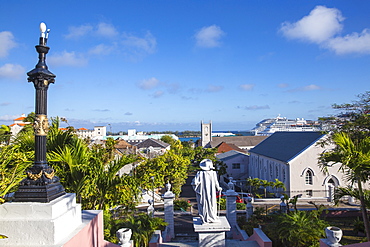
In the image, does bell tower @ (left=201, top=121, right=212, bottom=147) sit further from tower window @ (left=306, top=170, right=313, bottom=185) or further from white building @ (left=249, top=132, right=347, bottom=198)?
tower window @ (left=306, top=170, right=313, bottom=185)

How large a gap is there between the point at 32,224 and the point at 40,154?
4.21ft

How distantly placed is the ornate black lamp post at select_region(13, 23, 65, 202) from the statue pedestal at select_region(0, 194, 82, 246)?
0.58ft

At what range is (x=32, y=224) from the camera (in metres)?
4.64

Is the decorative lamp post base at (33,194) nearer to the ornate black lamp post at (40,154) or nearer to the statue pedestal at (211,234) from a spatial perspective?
the ornate black lamp post at (40,154)

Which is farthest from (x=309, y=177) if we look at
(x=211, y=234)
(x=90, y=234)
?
(x=90, y=234)

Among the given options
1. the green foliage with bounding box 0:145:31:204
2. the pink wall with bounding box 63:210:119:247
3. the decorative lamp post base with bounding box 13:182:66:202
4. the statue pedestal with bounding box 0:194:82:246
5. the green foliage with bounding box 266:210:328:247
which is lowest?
the green foliage with bounding box 266:210:328:247

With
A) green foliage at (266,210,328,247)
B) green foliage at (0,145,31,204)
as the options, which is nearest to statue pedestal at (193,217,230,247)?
green foliage at (266,210,328,247)

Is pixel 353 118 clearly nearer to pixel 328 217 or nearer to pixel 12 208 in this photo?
pixel 328 217

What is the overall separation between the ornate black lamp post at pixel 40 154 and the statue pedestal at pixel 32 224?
7.0 inches

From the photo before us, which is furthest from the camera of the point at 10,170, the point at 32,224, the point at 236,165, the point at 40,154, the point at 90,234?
the point at 236,165

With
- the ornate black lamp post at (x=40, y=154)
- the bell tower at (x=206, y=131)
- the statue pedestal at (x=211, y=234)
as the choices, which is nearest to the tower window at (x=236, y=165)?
the statue pedestal at (x=211, y=234)

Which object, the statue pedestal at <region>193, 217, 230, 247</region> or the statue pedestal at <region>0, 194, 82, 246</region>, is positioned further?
the statue pedestal at <region>193, 217, 230, 247</region>

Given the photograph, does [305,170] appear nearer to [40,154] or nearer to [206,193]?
[206,193]

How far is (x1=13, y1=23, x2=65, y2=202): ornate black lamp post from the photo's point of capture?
4945 mm
